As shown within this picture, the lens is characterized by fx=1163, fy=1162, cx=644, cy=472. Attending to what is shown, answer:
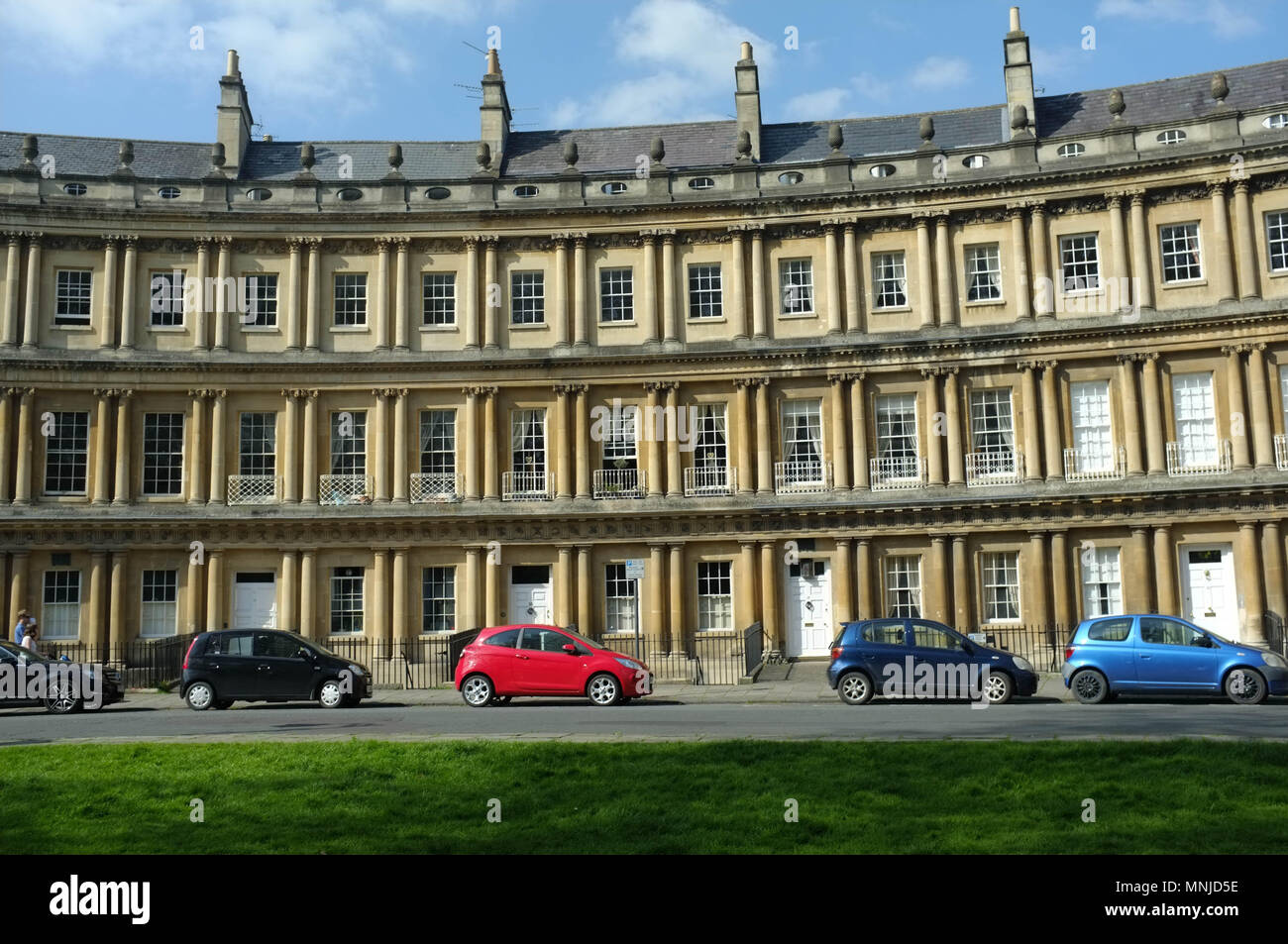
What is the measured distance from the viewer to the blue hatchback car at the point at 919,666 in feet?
69.9

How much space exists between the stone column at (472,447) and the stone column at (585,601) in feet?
11.8

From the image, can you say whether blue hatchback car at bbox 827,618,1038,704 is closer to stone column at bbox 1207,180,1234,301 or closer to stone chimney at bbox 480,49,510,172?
stone column at bbox 1207,180,1234,301

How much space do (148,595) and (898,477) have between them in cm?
2142

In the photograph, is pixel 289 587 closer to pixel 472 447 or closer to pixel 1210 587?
pixel 472 447

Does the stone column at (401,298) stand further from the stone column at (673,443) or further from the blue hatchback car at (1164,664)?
the blue hatchback car at (1164,664)

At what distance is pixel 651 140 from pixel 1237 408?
1934cm

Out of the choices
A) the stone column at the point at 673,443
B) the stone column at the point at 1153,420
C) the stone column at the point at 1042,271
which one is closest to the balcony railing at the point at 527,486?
the stone column at the point at 673,443

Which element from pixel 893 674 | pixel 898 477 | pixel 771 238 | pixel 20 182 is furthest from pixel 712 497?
pixel 20 182

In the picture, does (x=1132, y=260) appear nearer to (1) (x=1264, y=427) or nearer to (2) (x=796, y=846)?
(1) (x=1264, y=427)

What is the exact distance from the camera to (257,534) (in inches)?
1297

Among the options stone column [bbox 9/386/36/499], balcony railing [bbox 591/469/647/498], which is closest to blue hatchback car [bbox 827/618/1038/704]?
balcony railing [bbox 591/469/647/498]

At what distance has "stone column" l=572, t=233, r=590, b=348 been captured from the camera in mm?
33875

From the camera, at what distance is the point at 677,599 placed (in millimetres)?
32469

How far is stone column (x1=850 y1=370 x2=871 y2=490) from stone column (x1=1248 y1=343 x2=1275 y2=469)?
998 centimetres
